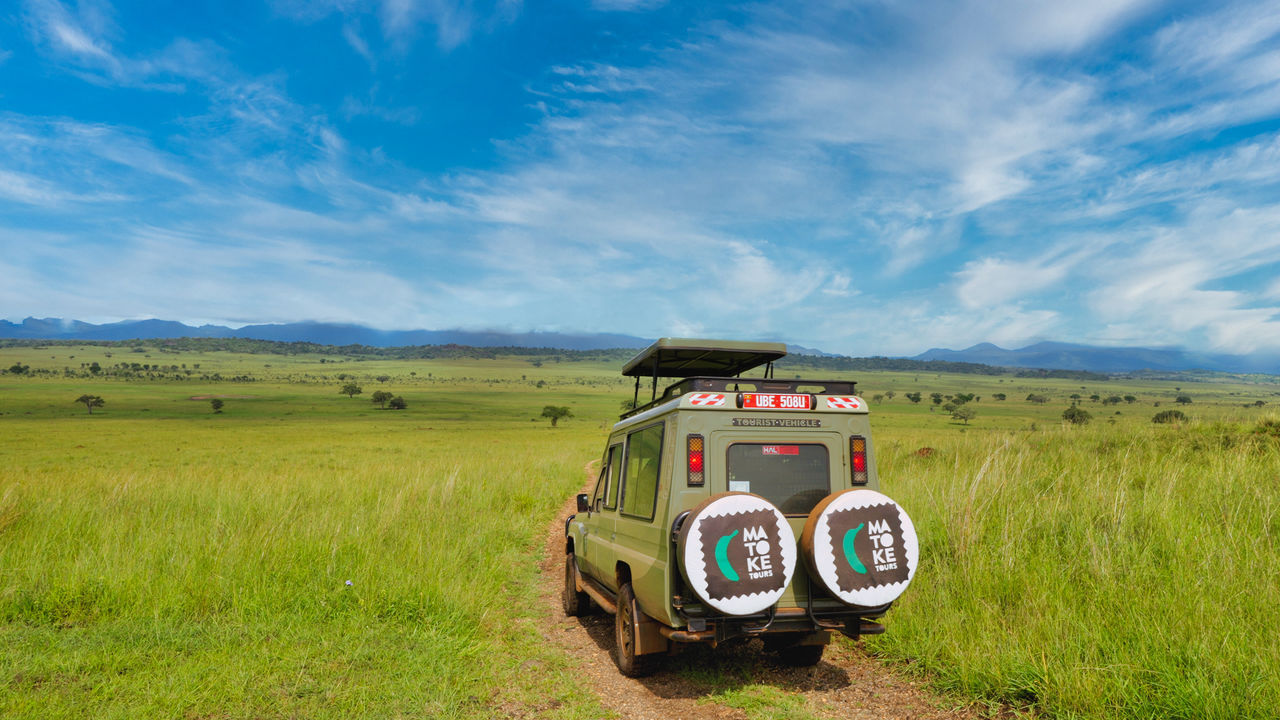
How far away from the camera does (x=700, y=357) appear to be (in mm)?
8133

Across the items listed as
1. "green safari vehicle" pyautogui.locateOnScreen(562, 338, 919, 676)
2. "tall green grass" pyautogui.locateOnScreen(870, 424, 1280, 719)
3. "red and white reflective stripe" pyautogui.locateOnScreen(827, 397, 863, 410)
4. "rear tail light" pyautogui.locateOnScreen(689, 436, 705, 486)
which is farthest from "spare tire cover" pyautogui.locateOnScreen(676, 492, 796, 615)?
"tall green grass" pyautogui.locateOnScreen(870, 424, 1280, 719)

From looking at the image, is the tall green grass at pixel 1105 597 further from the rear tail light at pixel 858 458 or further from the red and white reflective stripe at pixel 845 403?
the red and white reflective stripe at pixel 845 403

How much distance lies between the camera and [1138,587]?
5648mm

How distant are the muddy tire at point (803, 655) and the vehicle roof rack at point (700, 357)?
276cm

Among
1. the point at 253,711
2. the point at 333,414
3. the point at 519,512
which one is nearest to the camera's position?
the point at 253,711

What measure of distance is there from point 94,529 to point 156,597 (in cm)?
362

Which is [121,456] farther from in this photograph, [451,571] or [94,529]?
[451,571]

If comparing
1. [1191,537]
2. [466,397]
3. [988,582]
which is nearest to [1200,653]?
[988,582]

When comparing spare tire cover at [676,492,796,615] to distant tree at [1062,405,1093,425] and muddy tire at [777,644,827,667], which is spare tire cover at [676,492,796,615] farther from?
distant tree at [1062,405,1093,425]

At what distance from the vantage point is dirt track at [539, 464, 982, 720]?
5039mm

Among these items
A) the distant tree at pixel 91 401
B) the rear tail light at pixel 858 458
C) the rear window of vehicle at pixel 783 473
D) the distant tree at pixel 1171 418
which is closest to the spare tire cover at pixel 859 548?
the rear window of vehicle at pixel 783 473

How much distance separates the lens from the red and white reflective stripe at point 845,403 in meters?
5.72

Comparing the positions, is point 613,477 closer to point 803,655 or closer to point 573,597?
point 573,597

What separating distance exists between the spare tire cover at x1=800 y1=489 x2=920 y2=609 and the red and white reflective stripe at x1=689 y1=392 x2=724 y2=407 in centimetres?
116
